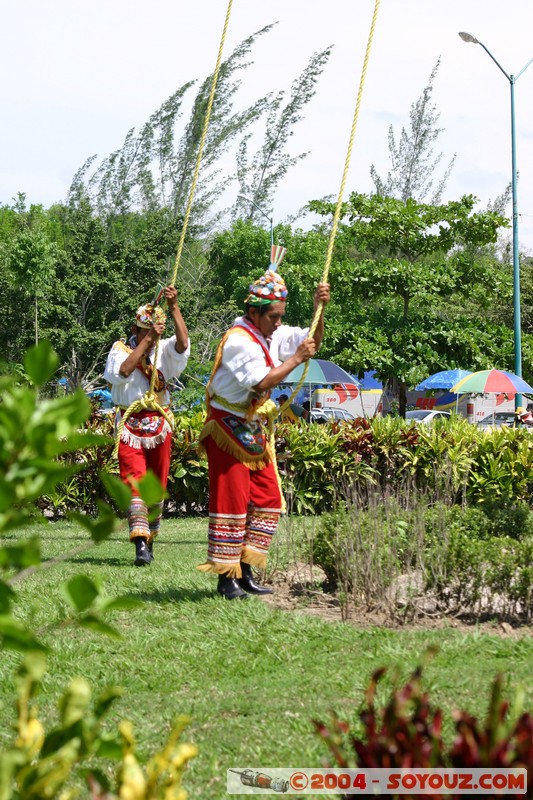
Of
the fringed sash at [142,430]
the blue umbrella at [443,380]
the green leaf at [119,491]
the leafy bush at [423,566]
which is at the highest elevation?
the blue umbrella at [443,380]

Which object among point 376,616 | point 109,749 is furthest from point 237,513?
point 109,749

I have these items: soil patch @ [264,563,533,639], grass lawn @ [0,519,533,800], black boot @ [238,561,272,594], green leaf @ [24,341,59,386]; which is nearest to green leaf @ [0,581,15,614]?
green leaf @ [24,341,59,386]

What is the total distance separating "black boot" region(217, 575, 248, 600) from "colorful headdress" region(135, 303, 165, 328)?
7.64 ft

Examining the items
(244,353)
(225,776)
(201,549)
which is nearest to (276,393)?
(201,549)

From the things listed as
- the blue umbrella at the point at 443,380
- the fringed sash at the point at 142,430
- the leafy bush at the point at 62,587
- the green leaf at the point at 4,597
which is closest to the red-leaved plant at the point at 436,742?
the leafy bush at the point at 62,587

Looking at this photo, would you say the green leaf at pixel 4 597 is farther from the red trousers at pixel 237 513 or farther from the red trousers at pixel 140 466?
the red trousers at pixel 140 466

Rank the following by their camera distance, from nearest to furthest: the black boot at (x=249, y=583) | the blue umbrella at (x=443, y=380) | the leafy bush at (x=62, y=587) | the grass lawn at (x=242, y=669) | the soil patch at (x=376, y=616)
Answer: the leafy bush at (x=62, y=587) → the grass lawn at (x=242, y=669) → the soil patch at (x=376, y=616) → the black boot at (x=249, y=583) → the blue umbrella at (x=443, y=380)

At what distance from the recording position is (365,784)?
204cm

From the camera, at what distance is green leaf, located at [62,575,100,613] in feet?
5.64

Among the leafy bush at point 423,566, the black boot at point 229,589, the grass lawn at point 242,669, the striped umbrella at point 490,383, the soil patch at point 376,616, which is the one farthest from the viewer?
the striped umbrella at point 490,383

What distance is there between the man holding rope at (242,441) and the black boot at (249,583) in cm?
10

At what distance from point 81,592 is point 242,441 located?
4199 mm

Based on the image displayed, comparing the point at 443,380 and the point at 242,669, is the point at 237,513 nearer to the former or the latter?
the point at 242,669

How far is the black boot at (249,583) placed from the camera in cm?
619
